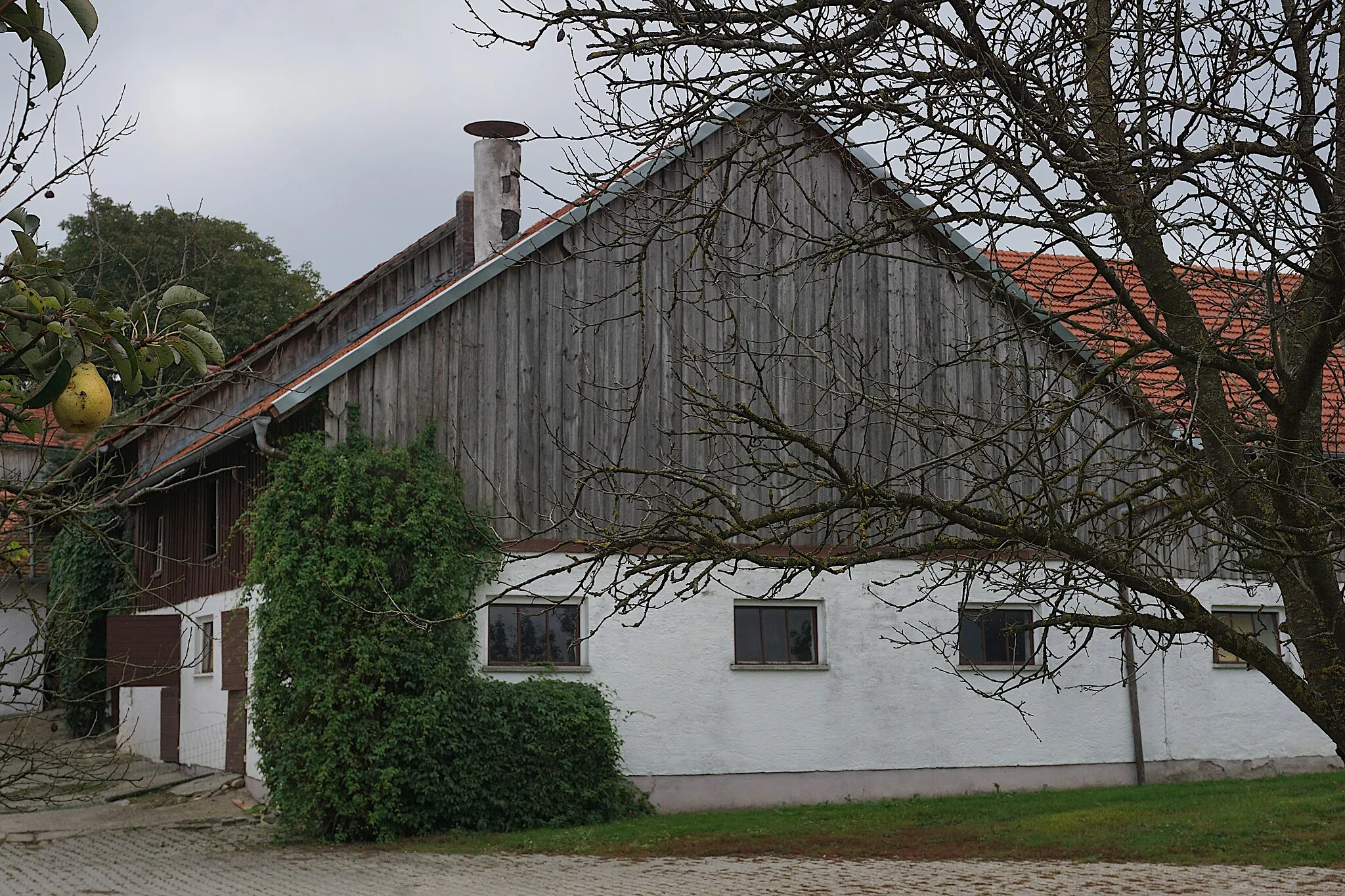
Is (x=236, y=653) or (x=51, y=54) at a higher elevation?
(x=51, y=54)

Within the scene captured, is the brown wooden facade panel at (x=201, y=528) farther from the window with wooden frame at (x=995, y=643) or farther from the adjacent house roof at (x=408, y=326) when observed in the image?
the window with wooden frame at (x=995, y=643)

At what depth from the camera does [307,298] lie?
1646 inches

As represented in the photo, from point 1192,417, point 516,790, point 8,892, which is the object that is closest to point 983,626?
point 516,790

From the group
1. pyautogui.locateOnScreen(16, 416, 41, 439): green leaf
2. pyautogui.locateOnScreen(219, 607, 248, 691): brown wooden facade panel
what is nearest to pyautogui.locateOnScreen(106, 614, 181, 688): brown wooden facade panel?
pyautogui.locateOnScreen(219, 607, 248, 691): brown wooden facade panel

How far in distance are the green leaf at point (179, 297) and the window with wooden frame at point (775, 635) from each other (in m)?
13.4

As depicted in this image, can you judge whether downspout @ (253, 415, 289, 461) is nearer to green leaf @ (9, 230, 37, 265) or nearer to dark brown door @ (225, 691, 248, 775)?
dark brown door @ (225, 691, 248, 775)

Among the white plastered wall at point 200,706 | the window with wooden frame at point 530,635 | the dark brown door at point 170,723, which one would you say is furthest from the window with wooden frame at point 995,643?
the dark brown door at point 170,723

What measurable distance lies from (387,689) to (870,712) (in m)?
5.84

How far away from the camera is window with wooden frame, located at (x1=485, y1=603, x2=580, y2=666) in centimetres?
1547

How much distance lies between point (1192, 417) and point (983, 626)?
41.1 feet

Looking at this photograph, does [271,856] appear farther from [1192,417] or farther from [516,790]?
[1192,417]

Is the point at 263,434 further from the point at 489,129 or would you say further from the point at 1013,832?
the point at 1013,832

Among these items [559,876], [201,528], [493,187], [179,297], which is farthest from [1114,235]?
[201,528]

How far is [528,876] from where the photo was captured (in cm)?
1201
